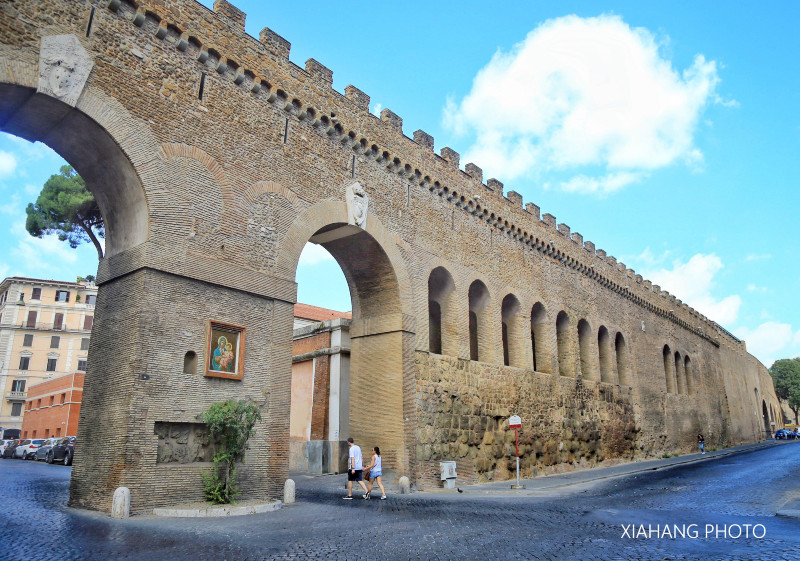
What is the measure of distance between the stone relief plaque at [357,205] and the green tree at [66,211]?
34.3ft

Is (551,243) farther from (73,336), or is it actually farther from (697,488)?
(73,336)

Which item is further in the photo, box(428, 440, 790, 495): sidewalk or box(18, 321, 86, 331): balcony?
box(18, 321, 86, 331): balcony

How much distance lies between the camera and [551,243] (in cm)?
2134

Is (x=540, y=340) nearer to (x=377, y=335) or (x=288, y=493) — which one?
(x=377, y=335)

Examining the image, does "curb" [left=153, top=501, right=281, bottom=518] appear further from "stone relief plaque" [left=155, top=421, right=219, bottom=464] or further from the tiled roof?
the tiled roof

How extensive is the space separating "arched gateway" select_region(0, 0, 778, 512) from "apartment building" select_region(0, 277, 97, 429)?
39.2m

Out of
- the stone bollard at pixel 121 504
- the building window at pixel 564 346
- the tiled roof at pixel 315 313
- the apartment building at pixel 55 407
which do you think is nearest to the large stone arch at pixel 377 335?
the stone bollard at pixel 121 504

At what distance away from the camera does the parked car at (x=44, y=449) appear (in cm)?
2355

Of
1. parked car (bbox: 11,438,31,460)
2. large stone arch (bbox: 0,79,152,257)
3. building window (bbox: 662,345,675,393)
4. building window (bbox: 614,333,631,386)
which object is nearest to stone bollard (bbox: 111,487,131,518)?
large stone arch (bbox: 0,79,152,257)

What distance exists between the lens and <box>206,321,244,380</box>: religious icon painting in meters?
9.86

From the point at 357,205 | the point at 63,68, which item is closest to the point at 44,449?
the point at 357,205

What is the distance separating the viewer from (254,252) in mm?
10992

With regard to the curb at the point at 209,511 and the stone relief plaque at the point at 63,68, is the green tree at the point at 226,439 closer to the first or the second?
the curb at the point at 209,511

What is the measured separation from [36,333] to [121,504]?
46472 mm
